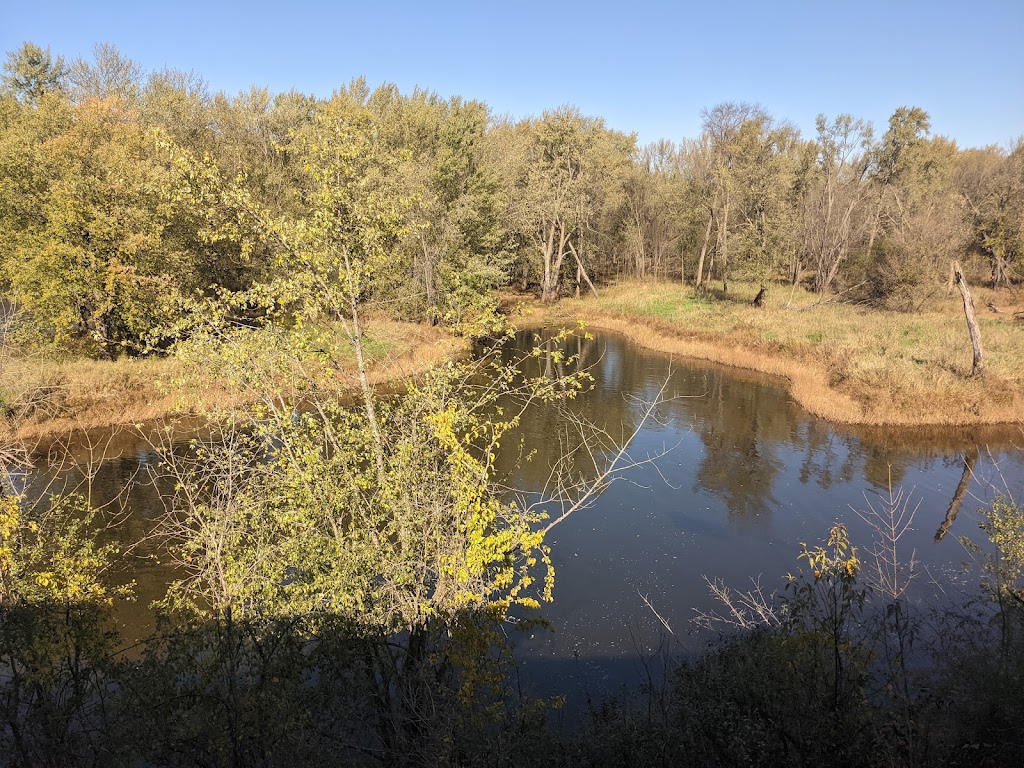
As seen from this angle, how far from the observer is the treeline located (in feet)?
70.9

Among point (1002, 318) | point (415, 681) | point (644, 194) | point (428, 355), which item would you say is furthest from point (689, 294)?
point (415, 681)

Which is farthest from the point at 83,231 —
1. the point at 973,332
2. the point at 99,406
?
the point at 973,332

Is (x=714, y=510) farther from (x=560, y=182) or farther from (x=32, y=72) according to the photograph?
(x=32, y=72)

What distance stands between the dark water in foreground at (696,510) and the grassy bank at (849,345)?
4.39 feet

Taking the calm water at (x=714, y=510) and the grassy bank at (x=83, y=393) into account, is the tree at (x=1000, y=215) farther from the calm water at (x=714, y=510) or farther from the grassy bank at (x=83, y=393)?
the grassy bank at (x=83, y=393)

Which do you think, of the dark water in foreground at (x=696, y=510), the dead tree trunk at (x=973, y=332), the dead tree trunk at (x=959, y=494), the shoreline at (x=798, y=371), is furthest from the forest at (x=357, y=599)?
the dead tree trunk at (x=973, y=332)

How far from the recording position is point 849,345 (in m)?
28.7

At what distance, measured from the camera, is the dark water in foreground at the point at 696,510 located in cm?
1174

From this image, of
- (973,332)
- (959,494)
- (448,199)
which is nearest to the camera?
(959,494)

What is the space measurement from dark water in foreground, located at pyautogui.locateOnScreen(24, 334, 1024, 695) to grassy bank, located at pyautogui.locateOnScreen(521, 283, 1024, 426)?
1337 mm

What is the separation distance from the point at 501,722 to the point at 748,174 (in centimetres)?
4130

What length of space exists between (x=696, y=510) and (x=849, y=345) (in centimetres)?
1723

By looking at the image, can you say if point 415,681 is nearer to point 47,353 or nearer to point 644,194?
point 47,353

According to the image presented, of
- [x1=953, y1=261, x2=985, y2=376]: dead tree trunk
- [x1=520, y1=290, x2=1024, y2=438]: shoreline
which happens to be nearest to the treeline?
[x1=520, y1=290, x2=1024, y2=438]: shoreline
